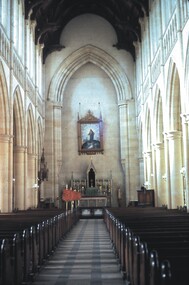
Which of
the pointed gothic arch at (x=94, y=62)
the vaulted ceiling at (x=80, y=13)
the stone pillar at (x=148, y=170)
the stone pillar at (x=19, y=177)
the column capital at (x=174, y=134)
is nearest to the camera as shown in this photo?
→ the column capital at (x=174, y=134)

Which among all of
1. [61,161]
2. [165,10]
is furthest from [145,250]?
[61,161]

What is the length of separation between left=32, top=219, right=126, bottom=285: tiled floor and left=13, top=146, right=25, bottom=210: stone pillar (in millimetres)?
11518

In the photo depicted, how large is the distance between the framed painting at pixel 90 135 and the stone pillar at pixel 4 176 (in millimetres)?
15542

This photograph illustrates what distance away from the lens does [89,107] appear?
37.8 meters

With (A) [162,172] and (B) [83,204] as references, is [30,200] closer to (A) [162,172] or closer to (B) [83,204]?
(B) [83,204]

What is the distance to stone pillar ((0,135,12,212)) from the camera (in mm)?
21156

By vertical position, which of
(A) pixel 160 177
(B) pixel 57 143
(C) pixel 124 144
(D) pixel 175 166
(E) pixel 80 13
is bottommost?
(A) pixel 160 177

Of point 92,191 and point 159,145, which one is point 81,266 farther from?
point 92,191

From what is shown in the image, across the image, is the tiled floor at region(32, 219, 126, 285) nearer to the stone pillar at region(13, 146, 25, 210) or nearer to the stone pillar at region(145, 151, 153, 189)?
the stone pillar at region(13, 146, 25, 210)

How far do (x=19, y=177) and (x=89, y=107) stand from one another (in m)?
13.6

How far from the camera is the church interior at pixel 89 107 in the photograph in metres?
22.2

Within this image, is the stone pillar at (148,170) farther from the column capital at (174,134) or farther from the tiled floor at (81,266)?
the tiled floor at (81,266)

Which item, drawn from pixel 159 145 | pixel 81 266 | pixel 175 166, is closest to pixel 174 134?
pixel 175 166

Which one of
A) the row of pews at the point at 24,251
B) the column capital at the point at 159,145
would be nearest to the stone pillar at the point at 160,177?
the column capital at the point at 159,145
